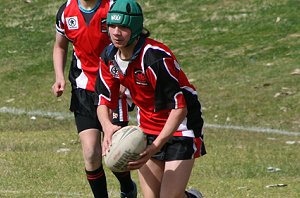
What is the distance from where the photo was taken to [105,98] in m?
7.64

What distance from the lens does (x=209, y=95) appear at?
19.6 meters

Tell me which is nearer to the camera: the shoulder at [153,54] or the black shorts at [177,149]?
the shoulder at [153,54]

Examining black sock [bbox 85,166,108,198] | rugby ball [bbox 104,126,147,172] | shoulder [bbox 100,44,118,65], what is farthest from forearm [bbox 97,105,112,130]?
black sock [bbox 85,166,108,198]

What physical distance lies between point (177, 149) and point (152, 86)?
544 mm

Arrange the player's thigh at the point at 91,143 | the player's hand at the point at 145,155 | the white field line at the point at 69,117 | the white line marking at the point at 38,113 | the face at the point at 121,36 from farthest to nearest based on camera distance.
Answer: the white line marking at the point at 38,113, the white field line at the point at 69,117, the player's thigh at the point at 91,143, the face at the point at 121,36, the player's hand at the point at 145,155

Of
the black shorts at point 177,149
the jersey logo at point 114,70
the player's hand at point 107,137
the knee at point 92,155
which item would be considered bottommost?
the knee at point 92,155

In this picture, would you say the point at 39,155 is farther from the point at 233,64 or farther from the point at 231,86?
the point at 233,64

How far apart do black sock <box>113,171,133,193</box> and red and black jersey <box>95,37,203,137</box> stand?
179cm

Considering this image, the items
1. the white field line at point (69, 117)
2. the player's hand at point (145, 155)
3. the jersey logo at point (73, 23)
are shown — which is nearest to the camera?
the player's hand at point (145, 155)

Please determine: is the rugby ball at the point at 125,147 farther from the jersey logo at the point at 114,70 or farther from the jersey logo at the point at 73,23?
the jersey logo at the point at 73,23

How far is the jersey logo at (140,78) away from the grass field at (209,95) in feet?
9.88

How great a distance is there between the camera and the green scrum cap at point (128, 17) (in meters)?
7.21

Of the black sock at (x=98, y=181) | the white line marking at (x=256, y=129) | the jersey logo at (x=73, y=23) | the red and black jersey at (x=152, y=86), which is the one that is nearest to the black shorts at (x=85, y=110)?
the black sock at (x=98, y=181)

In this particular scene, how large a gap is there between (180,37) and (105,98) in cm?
1803
